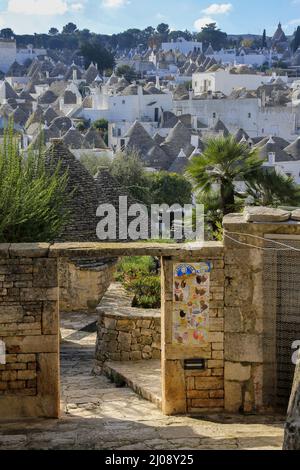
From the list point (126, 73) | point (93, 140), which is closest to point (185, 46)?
point (126, 73)

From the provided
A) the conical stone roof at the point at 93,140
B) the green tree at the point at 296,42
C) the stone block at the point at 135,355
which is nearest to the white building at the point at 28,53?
the green tree at the point at 296,42

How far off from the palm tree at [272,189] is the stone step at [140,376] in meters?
4.83

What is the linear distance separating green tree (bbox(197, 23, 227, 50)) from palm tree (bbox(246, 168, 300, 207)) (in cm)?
15378

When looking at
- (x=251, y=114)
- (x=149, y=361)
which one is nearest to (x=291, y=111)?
(x=251, y=114)

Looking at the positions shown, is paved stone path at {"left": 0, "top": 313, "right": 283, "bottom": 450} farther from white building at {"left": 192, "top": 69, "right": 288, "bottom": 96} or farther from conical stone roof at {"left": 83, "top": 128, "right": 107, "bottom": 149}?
white building at {"left": 192, "top": 69, "right": 288, "bottom": 96}

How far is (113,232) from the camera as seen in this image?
17.8 m

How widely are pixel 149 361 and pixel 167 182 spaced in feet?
93.0

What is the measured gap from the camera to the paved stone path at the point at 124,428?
6.92 meters

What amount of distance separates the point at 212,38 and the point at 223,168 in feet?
515

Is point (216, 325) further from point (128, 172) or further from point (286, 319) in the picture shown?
point (128, 172)

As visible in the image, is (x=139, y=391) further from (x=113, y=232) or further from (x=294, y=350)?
(x=113, y=232)

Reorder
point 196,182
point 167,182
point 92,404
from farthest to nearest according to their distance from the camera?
point 167,182 < point 196,182 < point 92,404

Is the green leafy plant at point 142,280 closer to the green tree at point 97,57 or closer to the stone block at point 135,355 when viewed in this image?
the stone block at point 135,355

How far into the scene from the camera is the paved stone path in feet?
22.7
